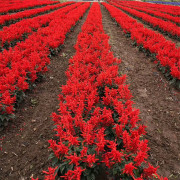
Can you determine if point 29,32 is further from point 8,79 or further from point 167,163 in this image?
point 167,163

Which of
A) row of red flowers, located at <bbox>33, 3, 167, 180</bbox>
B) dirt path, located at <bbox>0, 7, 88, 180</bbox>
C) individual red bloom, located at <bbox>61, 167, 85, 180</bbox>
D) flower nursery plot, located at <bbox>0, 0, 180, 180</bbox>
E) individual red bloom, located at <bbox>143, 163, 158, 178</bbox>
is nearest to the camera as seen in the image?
individual red bloom, located at <bbox>61, 167, 85, 180</bbox>

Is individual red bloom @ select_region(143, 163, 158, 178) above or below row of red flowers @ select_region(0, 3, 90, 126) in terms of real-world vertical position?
below

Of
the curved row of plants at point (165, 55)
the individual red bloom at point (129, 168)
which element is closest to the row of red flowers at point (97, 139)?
the individual red bloom at point (129, 168)

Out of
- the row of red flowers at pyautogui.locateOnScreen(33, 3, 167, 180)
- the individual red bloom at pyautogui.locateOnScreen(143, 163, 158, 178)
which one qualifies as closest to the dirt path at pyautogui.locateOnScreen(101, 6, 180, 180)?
the row of red flowers at pyautogui.locateOnScreen(33, 3, 167, 180)

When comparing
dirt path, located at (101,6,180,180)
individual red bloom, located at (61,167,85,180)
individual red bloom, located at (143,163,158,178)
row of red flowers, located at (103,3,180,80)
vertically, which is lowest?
dirt path, located at (101,6,180,180)

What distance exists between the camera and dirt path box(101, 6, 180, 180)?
155 inches

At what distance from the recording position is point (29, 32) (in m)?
11.4

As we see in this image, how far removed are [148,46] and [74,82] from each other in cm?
714

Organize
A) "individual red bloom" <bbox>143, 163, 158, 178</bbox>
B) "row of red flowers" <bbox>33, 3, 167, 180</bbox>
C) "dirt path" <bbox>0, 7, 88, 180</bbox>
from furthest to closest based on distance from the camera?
"dirt path" <bbox>0, 7, 88, 180</bbox> → "row of red flowers" <bbox>33, 3, 167, 180</bbox> → "individual red bloom" <bbox>143, 163, 158, 178</bbox>

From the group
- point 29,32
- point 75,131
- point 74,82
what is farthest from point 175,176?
point 29,32

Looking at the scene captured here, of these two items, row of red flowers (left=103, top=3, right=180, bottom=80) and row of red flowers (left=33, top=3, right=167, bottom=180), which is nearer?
row of red flowers (left=33, top=3, right=167, bottom=180)

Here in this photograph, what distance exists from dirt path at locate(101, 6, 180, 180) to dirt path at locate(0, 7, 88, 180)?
A: 3.02 metres

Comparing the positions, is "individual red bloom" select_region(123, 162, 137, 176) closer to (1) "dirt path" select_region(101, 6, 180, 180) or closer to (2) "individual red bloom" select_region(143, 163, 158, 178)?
(2) "individual red bloom" select_region(143, 163, 158, 178)

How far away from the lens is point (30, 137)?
4262mm
